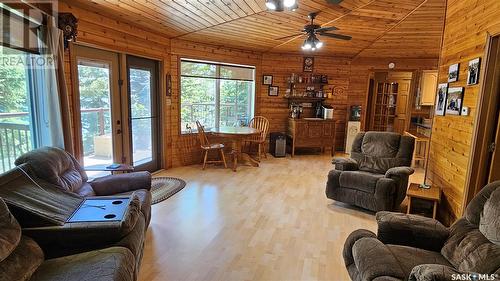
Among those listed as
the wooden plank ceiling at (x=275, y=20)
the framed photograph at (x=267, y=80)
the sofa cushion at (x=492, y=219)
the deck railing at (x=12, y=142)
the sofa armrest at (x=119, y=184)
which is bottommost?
the sofa armrest at (x=119, y=184)

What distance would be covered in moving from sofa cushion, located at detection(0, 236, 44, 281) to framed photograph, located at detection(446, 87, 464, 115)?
3.58m

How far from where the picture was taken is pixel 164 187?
13.9ft

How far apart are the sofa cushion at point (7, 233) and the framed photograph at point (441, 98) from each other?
3.89m

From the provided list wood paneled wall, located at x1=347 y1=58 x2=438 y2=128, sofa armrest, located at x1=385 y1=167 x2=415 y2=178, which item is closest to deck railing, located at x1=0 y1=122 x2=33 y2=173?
sofa armrest, located at x1=385 y1=167 x2=415 y2=178

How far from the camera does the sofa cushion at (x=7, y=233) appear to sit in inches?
56.0

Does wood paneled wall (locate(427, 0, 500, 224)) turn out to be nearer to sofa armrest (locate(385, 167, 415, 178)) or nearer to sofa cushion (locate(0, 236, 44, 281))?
sofa armrest (locate(385, 167, 415, 178))

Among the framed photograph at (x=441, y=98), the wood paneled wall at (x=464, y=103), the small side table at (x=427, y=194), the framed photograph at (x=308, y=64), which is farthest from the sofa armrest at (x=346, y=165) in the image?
the framed photograph at (x=308, y=64)

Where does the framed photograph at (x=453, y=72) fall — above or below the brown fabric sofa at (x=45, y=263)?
above

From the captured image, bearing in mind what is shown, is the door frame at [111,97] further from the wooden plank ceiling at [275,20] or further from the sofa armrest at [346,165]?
the sofa armrest at [346,165]

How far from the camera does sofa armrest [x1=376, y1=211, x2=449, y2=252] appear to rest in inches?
75.9

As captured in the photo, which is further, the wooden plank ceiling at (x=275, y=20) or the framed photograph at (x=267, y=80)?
the framed photograph at (x=267, y=80)

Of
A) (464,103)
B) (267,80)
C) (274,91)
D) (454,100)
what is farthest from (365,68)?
(464,103)

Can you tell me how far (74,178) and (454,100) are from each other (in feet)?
12.4

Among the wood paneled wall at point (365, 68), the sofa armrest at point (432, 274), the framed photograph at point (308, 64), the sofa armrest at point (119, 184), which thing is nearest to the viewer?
the sofa armrest at point (432, 274)
